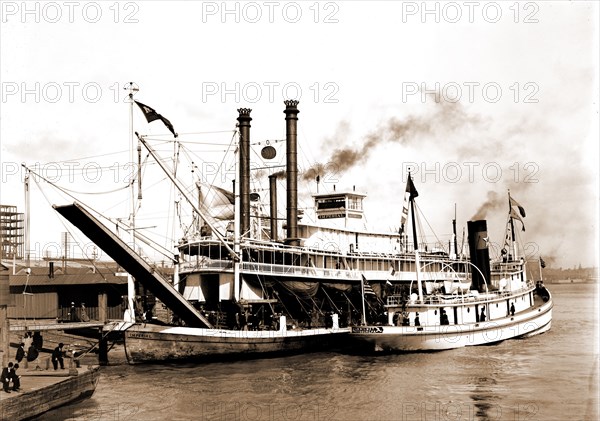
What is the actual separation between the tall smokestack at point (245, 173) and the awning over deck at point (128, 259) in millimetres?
10210

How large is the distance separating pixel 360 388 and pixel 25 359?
13949 mm

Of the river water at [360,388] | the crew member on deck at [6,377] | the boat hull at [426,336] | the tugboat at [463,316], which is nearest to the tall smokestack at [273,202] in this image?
the tugboat at [463,316]

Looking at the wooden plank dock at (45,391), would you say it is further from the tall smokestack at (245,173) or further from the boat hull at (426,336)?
the tall smokestack at (245,173)

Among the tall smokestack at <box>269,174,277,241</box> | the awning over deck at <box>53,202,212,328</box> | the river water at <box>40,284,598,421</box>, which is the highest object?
the tall smokestack at <box>269,174,277,241</box>

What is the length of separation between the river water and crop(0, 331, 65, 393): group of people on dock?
6.08ft

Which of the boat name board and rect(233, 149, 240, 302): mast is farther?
the boat name board

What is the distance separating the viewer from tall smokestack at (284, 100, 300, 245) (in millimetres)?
42531

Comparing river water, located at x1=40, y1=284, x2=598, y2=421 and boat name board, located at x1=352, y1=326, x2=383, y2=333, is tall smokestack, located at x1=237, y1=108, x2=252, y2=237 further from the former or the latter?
river water, located at x1=40, y1=284, x2=598, y2=421

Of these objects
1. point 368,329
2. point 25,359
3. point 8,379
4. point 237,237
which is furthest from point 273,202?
point 8,379

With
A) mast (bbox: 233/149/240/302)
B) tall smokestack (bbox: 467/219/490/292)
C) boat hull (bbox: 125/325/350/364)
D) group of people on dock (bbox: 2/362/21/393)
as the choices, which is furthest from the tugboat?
group of people on dock (bbox: 2/362/21/393)

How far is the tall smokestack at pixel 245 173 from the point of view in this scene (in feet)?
140

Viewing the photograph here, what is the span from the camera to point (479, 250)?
41.5m

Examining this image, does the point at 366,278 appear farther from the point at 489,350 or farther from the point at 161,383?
the point at 161,383

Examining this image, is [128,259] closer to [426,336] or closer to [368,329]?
[368,329]
